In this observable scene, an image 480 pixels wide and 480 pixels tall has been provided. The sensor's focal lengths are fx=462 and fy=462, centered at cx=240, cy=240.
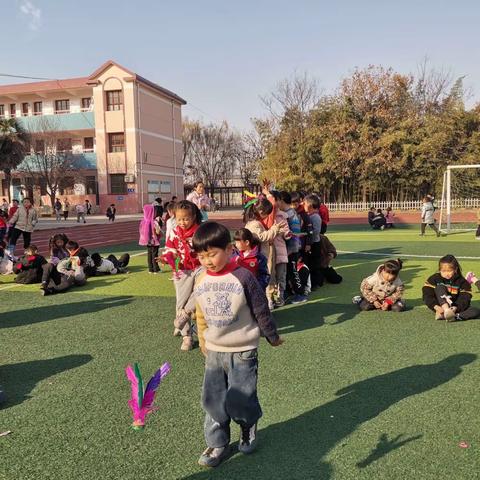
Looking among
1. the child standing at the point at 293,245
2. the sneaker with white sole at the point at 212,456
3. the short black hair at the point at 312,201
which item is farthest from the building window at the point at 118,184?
the sneaker with white sole at the point at 212,456

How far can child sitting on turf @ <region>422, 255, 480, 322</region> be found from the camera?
583 centimetres

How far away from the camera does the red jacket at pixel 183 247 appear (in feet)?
15.6

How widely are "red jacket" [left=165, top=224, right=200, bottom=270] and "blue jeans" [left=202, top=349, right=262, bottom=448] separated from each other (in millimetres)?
1985

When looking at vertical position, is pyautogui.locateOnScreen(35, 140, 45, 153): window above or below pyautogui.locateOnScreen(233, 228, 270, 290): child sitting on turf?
above

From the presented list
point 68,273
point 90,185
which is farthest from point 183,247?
point 90,185

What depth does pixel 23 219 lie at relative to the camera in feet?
40.5

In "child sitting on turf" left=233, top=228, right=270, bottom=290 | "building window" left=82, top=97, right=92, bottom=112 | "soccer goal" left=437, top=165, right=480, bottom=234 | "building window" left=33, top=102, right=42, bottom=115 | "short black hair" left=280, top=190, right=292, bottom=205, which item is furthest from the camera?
"building window" left=33, top=102, right=42, bottom=115

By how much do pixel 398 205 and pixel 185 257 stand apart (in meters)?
29.8

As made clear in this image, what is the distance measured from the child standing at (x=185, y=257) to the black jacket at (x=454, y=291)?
317 centimetres

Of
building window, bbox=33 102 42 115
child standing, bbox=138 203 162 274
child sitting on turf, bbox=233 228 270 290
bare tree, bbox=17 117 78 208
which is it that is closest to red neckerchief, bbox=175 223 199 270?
child sitting on turf, bbox=233 228 270 290

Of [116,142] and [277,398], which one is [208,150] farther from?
[277,398]

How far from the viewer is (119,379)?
426 centimetres

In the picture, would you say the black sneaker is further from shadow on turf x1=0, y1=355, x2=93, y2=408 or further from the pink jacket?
the pink jacket

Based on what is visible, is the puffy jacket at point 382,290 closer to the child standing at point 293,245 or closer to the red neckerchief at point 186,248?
the child standing at point 293,245
